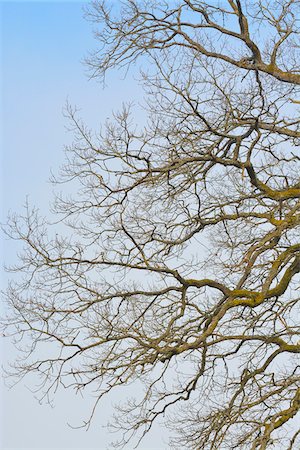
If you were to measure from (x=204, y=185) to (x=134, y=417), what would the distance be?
311 cm

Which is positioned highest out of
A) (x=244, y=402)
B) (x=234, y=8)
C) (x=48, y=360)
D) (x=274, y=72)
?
(x=234, y=8)

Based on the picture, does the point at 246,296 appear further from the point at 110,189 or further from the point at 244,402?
the point at 110,189

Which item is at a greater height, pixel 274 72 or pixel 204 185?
pixel 274 72

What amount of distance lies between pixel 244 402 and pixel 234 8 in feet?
17.8

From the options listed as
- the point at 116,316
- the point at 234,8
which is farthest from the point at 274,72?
the point at 116,316

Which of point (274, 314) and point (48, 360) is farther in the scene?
point (274, 314)

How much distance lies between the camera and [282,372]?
41.3 ft

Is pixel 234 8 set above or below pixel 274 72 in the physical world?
above

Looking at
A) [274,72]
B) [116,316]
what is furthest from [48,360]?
[274,72]

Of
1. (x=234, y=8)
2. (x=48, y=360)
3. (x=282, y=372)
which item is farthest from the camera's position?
(x=234, y=8)

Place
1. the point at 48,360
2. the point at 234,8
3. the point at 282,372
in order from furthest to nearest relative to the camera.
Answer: the point at 234,8 → the point at 282,372 → the point at 48,360

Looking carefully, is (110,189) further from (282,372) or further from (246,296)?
(282,372)

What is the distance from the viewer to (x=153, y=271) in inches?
466

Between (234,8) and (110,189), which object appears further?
(234,8)
